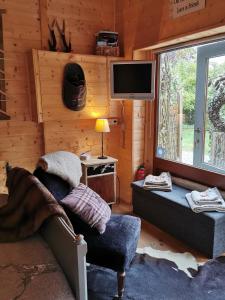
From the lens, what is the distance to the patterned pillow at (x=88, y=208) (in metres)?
1.96

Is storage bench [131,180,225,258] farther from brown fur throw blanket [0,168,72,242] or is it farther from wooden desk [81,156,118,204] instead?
brown fur throw blanket [0,168,72,242]

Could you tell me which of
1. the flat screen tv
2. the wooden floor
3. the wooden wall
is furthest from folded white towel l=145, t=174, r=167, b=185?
the wooden wall

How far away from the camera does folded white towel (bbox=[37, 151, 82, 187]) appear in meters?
2.12

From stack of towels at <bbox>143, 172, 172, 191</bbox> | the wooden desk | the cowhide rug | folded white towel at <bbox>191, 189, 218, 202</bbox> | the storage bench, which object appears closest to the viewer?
the cowhide rug

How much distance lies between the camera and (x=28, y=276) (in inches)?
53.7

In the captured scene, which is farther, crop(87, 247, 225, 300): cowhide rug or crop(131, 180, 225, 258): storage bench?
crop(131, 180, 225, 258): storage bench

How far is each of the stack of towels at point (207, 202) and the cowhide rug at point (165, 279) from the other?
0.44 m

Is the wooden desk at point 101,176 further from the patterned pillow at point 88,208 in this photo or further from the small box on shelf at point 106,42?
the small box on shelf at point 106,42

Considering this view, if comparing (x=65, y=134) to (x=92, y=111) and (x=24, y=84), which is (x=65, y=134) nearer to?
(x=92, y=111)

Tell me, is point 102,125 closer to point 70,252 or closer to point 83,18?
point 83,18

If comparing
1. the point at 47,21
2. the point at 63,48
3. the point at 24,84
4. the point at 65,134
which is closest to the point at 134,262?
the point at 65,134

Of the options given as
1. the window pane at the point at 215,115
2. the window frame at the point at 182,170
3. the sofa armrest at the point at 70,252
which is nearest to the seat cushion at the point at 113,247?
the sofa armrest at the point at 70,252

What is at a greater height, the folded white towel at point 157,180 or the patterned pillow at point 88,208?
the patterned pillow at point 88,208

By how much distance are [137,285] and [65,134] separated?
2.05 metres
